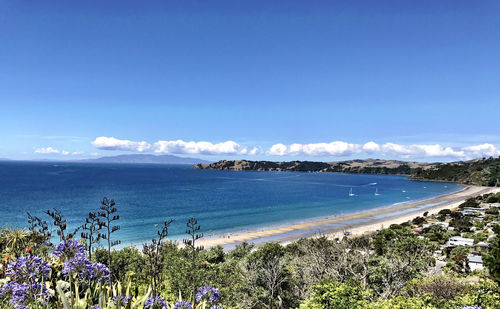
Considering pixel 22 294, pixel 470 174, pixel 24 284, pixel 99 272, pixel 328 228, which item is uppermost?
pixel 99 272

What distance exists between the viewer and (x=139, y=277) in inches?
586

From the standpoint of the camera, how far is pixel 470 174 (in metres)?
154

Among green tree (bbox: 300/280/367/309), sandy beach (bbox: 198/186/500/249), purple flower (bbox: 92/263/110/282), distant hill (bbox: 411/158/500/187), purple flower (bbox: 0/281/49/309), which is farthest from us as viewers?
distant hill (bbox: 411/158/500/187)

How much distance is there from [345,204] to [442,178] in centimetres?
12769

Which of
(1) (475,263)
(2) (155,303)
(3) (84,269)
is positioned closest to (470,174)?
(1) (475,263)

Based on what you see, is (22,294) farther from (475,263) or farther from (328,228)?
(328,228)

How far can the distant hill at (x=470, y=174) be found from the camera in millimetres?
131425

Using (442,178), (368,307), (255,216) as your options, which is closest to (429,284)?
(368,307)

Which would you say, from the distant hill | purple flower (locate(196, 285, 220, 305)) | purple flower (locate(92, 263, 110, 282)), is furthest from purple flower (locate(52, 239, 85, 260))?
the distant hill

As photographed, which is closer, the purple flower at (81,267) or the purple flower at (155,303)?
the purple flower at (81,267)

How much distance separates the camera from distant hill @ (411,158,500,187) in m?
131

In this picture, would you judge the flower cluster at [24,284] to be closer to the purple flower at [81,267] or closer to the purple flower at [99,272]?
the purple flower at [81,267]

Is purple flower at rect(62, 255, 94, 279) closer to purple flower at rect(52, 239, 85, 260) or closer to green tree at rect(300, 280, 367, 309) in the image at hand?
purple flower at rect(52, 239, 85, 260)

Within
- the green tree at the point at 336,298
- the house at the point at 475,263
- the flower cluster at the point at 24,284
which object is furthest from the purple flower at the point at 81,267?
the house at the point at 475,263
